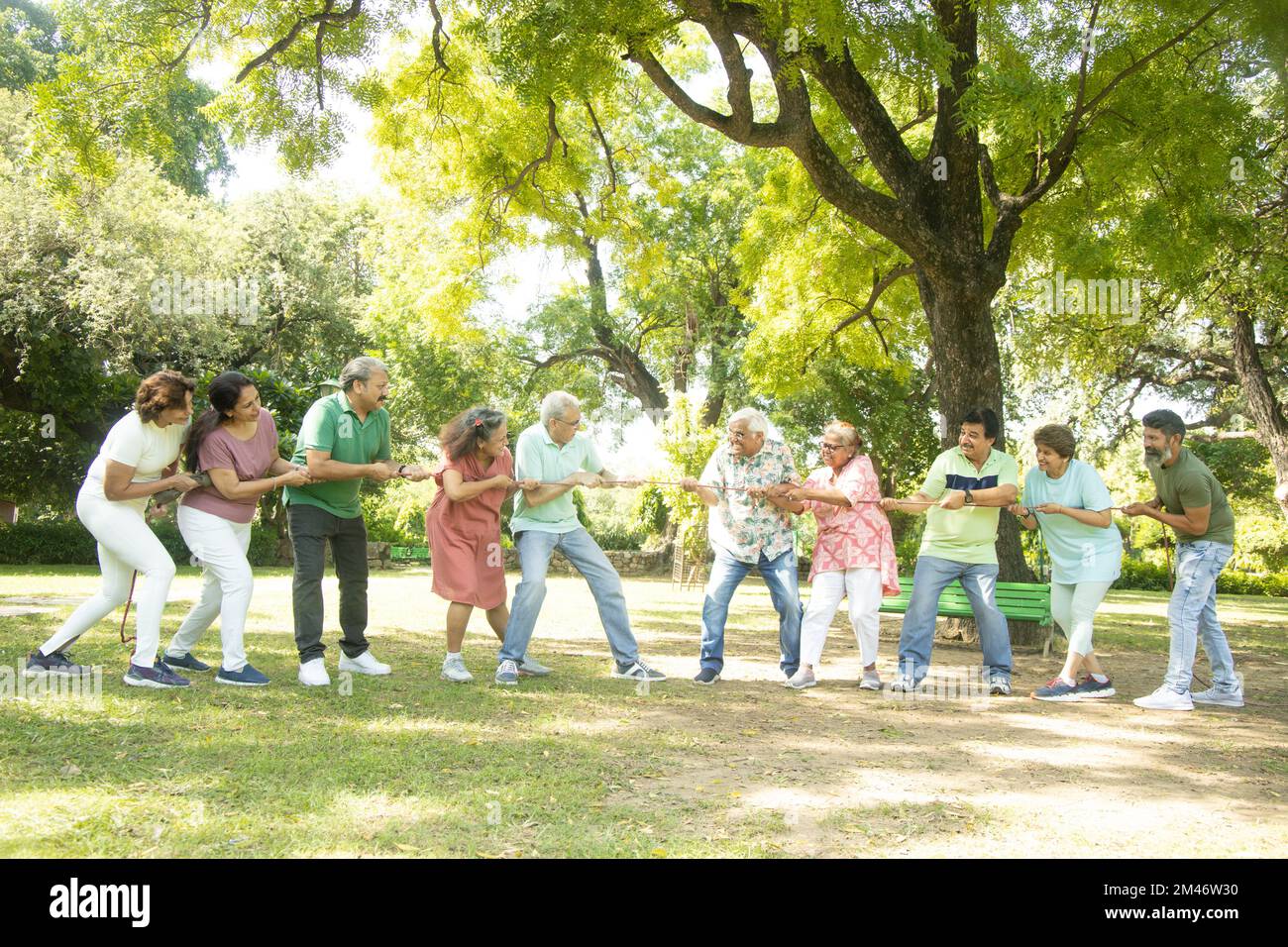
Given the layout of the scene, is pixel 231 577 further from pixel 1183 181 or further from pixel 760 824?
pixel 1183 181

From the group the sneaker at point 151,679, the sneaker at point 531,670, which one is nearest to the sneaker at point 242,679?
the sneaker at point 151,679

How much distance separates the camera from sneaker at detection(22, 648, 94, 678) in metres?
6.48

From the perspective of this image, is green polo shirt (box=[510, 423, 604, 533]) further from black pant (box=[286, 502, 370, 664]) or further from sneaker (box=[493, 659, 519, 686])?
black pant (box=[286, 502, 370, 664])

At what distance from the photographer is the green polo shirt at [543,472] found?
7566mm

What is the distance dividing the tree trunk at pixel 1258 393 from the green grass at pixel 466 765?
14.1m

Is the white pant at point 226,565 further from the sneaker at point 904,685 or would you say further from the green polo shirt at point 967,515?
the green polo shirt at point 967,515

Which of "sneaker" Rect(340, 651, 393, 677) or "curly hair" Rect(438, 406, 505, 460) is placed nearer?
"curly hair" Rect(438, 406, 505, 460)

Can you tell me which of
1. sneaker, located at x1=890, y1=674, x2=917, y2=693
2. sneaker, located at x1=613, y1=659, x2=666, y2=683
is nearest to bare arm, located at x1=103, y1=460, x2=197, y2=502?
sneaker, located at x1=613, y1=659, x2=666, y2=683

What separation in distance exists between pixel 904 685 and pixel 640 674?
2066 millimetres

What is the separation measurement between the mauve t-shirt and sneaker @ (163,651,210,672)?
1221 millimetres

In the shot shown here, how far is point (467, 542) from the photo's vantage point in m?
7.48

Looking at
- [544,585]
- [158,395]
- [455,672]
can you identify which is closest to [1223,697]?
[544,585]

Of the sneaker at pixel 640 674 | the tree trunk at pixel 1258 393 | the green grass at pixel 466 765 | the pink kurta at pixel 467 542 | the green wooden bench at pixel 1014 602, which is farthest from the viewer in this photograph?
the tree trunk at pixel 1258 393

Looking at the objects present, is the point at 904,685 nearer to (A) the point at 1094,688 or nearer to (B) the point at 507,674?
(A) the point at 1094,688
